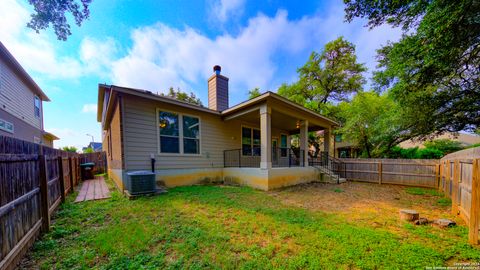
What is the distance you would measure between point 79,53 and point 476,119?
17.8m

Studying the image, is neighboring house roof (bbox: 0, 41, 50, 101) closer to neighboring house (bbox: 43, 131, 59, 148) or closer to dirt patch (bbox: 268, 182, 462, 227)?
neighboring house (bbox: 43, 131, 59, 148)

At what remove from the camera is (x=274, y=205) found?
15.4 ft

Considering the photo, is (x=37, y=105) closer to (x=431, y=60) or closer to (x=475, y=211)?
(x=475, y=211)

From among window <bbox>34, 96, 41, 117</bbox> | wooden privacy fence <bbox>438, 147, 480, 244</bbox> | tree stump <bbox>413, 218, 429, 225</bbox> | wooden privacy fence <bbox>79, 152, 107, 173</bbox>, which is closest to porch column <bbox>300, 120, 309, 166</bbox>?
wooden privacy fence <bbox>438, 147, 480, 244</bbox>

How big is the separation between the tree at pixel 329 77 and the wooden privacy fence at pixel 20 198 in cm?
1529

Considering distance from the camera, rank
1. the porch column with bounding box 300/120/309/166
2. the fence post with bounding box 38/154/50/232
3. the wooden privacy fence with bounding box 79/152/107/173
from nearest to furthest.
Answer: the fence post with bounding box 38/154/50/232 → the porch column with bounding box 300/120/309/166 → the wooden privacy fence with bounding box 79/152/107/173

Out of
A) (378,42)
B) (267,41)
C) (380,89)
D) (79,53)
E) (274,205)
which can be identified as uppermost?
(267,41)

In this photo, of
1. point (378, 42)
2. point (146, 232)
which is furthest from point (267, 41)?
point (146, 232)

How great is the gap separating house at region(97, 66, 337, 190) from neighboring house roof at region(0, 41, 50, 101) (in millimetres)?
3425

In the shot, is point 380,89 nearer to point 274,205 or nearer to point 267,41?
point 267,41

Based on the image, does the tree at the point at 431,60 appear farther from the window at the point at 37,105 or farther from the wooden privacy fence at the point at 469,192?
the window at the point at 37,105

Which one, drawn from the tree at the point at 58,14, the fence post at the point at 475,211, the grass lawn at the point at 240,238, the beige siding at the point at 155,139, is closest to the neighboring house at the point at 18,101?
the tree at the point at 58,14

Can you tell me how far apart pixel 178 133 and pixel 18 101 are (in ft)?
31.1

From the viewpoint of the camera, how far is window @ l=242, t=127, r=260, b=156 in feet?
31.6
